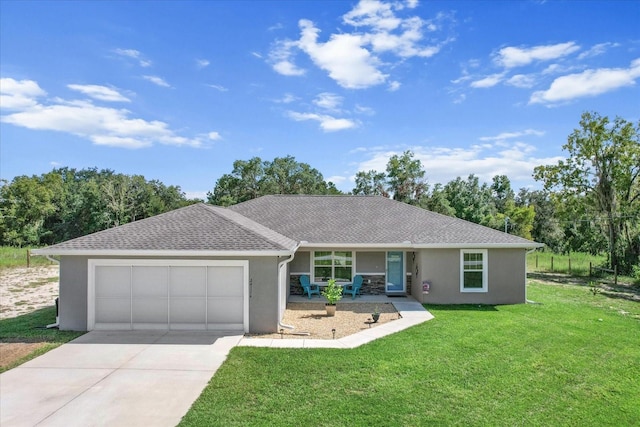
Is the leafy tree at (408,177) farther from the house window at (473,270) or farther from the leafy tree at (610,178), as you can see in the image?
the house window at (473,270)

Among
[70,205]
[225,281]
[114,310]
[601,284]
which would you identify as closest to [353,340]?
[225,281]

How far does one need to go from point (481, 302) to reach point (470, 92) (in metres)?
9.70

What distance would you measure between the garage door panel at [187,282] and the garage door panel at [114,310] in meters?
1.35

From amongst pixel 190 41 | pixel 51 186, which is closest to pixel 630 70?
pixel 190 41

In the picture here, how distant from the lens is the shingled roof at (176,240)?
1051 cm

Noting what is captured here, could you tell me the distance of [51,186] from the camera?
51594 millimetres

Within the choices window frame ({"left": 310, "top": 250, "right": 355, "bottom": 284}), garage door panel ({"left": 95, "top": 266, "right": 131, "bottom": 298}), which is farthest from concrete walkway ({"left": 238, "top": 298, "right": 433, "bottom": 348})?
window frame ({"left": 310, "top": 250, "right": 355, "bottom": 284})

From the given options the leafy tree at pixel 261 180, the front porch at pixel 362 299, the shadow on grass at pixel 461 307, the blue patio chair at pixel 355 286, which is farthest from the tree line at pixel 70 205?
the shadow on grass at pixel 461 307

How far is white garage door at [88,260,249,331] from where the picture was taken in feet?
35.6

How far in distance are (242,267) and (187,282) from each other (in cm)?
164

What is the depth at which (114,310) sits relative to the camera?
10.9m

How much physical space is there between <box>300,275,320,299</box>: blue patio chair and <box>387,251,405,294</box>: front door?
3079 millimetres

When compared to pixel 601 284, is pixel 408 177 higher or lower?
higher

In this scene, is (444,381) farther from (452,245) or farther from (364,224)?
(364,224)
